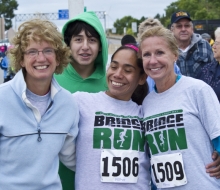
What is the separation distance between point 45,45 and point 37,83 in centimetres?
24

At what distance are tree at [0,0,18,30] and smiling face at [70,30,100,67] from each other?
231 feet

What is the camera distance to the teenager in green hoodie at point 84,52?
3.29 m

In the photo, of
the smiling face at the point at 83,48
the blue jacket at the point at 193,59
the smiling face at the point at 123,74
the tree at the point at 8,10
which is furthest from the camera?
the tree at the point at 8,10

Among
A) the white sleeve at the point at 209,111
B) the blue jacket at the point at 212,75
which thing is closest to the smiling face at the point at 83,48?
the white sleeve at the point at 209,111

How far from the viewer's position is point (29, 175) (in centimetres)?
237

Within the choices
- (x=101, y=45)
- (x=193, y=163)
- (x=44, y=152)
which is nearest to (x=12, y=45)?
(x=44, y=152)

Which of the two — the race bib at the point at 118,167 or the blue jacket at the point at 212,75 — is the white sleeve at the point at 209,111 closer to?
the race bib at the point at 118,167

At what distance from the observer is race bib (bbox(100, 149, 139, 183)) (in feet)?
8.51

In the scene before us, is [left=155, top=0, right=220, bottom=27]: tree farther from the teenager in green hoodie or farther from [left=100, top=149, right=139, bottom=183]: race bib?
[left=100, top=149, right=139, bottom=183]: race bib

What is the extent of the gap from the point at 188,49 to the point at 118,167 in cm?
389

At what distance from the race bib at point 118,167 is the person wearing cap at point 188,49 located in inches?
137

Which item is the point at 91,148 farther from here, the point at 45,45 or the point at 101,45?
the point at 101,45

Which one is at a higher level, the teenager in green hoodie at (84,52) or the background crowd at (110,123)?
the teenager in green hoodie at (84,52)

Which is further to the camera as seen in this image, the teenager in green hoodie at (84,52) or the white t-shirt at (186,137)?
the teenager in green hoodie at (84,52)
